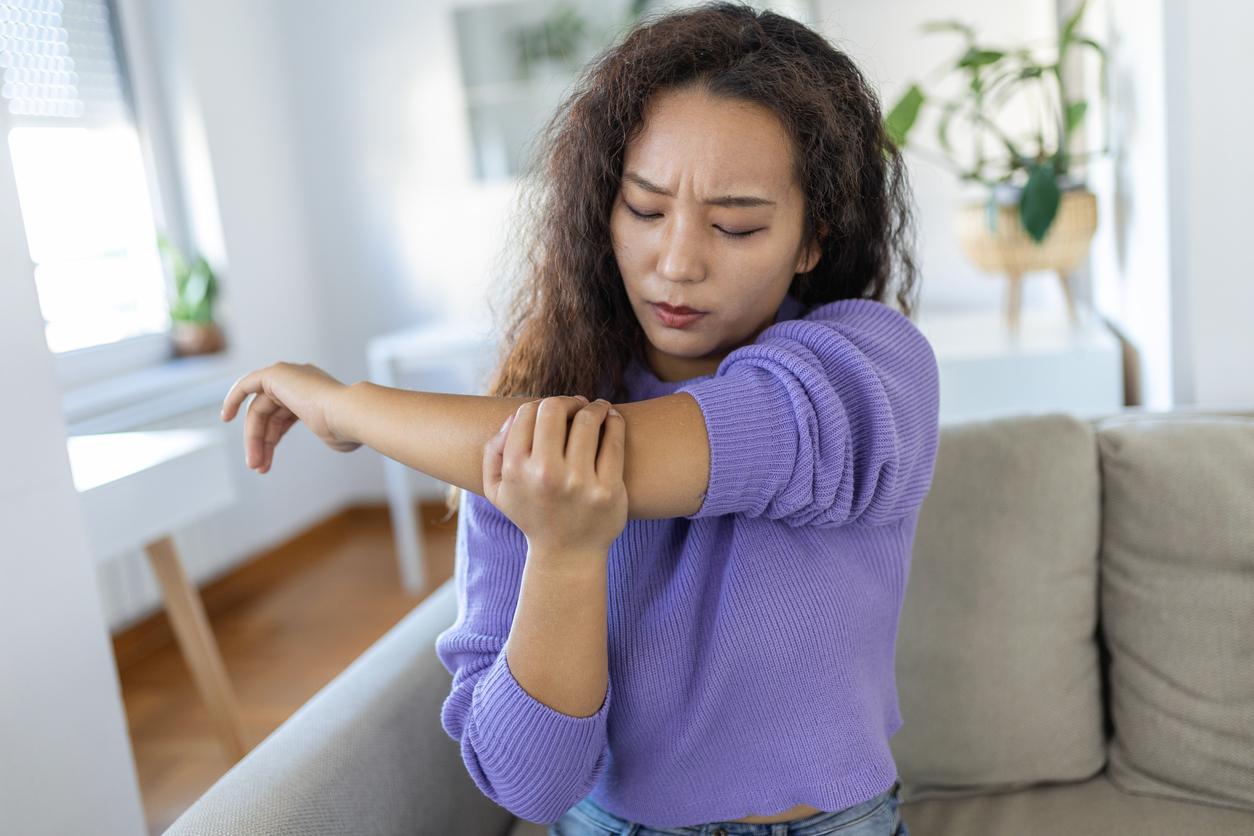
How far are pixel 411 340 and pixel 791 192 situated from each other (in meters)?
2.50

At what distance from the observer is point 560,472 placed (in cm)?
66

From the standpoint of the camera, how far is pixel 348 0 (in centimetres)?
368

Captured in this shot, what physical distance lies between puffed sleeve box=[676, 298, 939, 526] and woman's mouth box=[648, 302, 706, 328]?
0.06 metres

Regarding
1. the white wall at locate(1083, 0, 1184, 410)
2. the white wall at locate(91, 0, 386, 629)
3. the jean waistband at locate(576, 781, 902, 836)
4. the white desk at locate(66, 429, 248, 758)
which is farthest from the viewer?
the white wall at locate(91, 0, 386, 629)

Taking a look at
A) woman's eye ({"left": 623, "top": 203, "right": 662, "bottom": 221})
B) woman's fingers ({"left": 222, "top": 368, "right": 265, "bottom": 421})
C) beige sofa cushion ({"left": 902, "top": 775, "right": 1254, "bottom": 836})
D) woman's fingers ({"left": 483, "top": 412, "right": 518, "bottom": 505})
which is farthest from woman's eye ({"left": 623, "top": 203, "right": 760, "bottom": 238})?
beige sofa cushion ({"left": 902, "top": 775, "right": 1254, "bottom": 836})

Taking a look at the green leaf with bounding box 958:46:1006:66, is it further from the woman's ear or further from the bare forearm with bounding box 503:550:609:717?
the bare forearm with bounding box 503:550:609:717

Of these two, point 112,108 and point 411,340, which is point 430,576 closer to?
point 411,340

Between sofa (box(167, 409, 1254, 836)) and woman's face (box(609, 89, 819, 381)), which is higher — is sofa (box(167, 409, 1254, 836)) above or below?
below

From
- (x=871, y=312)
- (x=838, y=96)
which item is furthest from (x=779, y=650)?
(x=838, y=96)

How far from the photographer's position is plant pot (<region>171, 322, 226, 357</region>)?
329 centimetres

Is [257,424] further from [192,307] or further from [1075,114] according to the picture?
[192,307]

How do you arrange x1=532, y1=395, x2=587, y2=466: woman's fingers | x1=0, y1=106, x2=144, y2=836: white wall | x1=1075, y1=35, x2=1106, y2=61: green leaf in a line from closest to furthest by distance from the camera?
x1=532, y1=395, x2=587, y2=466: woman's fingers, x1=0, y1=106, x2=144, y2=836: white wall, x1=1075, y1=35, x2=1106, y2=61: green leaf

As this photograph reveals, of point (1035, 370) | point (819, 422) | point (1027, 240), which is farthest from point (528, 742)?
point (1027, 240)

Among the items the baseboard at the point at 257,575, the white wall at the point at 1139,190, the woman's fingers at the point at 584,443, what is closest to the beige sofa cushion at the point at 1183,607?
the white wall at the point at 1139,190
